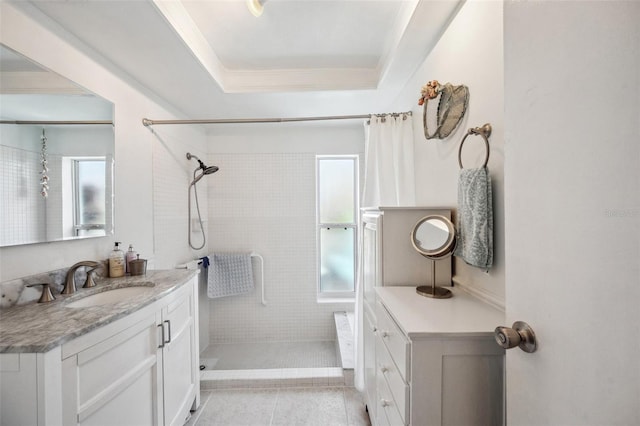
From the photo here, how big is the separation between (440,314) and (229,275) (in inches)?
88.2

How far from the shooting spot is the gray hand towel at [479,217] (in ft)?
3.29

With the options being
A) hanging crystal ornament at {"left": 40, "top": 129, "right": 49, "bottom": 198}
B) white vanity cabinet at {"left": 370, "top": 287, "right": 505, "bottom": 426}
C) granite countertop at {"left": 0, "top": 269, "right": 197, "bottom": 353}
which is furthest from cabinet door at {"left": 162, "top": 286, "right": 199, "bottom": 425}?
white vanity cabinet at {"left": 370, "top": 287, "right": 505, "bottom": 426}

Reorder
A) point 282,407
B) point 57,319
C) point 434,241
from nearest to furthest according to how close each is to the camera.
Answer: point 57,319 → point 434,241 → point 282,407

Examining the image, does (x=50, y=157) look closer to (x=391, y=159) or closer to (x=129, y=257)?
(x=129, y=257)

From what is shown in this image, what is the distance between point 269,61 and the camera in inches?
72.1

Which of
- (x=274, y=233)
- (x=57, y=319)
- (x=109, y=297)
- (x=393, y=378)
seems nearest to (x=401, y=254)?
(x=393, y=378)

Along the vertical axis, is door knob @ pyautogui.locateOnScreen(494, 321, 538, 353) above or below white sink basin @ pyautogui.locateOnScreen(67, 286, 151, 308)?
above

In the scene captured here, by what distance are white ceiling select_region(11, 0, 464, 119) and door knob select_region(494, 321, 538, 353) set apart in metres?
1.42

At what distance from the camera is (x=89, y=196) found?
54.5 inches

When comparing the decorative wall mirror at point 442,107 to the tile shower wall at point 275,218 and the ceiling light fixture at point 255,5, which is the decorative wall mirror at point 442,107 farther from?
the tile shower wall at point 275,218

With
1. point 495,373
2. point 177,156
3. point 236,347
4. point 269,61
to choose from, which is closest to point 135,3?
point 269,61

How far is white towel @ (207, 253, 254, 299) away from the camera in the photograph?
8.48 ft

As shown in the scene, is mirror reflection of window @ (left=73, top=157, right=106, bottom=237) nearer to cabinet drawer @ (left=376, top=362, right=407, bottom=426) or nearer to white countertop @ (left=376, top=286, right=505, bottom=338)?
white countertop @ (left=376, top=286, right=505, bottom=338)

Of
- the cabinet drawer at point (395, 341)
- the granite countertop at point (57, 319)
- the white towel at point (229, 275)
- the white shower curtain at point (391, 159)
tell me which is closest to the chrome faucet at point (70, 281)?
the granite countertop at point (57, 319)
